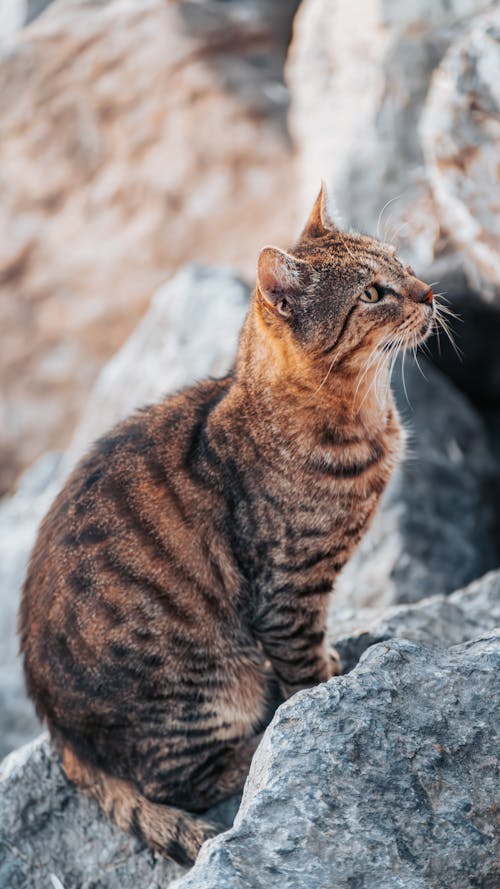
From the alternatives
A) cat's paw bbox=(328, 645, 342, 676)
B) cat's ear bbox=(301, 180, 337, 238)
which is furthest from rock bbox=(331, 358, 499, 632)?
cat's ear bbox=(301, 180, 337, 238)

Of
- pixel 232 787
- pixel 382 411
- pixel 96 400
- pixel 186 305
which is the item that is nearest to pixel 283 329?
pixel 382 411

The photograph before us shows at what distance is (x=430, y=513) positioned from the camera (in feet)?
18.1

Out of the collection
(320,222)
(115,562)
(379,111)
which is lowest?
(115,562)

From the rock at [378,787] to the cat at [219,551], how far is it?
26.1 inches

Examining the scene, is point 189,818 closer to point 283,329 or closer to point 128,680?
point 128,680

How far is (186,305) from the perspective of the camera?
6.23 meters

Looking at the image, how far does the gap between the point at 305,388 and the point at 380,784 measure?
4.75 feet

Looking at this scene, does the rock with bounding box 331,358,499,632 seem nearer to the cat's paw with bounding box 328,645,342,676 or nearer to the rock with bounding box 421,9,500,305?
the cat's paw with bounding box 328,645,342,676

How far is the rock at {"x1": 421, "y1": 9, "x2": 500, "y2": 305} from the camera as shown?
14.7 ft

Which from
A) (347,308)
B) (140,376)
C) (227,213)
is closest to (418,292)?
(347,308)

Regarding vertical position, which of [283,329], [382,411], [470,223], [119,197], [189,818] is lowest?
[189,818]

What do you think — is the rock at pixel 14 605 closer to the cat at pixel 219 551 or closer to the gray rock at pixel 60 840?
the gray rock at pixel 60 840

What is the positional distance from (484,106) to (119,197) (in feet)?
13.7

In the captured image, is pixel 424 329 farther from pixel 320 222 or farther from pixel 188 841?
pixel 188 841
